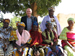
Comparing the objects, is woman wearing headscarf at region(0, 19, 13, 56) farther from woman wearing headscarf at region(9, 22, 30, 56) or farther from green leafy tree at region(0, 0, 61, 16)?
green leafy tree at region(0, 0, 61, 16)

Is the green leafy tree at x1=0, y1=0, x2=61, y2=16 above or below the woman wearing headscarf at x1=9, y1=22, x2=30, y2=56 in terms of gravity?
above

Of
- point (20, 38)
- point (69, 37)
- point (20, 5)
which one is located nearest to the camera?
point (20, 38)

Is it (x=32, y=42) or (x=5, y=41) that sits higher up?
(x=5, y=41)

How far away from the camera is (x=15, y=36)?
12.5ft

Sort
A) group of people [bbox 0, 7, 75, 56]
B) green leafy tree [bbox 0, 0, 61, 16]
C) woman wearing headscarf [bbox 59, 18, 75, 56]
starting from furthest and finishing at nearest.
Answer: green leafy tree [bbox 0, 0, 61, 16] → woman wearing headscarf [bbox 59, 18, 75, 56] → group of people [bbox 0, 7, 75, 56]

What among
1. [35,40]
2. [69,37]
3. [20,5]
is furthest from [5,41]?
[20,5]

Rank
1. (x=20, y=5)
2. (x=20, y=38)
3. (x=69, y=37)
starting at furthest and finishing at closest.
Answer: (x=20, y=5)
(x=69, y=37)
(x=20, y=38)

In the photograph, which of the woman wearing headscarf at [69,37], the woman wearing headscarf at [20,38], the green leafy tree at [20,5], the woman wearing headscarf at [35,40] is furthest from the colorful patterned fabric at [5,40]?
the green leafy tree at [20,5]

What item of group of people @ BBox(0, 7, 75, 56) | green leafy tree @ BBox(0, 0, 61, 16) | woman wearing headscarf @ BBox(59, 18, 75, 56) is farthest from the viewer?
green leafy tree @ BBox(0, 0, 61, 16)

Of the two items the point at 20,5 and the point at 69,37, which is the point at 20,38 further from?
the point at 20,5

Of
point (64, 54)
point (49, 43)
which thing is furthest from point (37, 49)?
point (64, 54)

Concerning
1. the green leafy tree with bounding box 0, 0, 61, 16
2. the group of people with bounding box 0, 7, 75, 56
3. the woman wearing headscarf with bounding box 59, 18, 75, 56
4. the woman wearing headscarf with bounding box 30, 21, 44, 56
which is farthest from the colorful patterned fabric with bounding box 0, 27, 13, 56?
the green leafy tree with bounding box 0, 0, 61, 16

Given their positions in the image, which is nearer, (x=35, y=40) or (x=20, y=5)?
(x=35, y=40)

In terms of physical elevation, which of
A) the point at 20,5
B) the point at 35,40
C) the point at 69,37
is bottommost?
the point at 35,40
